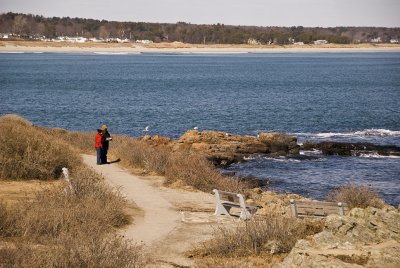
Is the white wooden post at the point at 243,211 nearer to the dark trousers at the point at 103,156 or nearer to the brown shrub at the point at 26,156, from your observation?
the brown shrub at the point at 26,156

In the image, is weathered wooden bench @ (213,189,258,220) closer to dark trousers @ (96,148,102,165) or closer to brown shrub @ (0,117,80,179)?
brown shrub @ (0,117,80,179)

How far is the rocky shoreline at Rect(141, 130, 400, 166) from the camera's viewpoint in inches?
1443

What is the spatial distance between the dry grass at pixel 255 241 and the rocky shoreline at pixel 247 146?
68.7 ft

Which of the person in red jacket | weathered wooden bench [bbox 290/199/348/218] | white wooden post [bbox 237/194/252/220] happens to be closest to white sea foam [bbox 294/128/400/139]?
the person in red jacket

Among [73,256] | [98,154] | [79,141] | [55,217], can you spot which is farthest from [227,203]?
[79,141]

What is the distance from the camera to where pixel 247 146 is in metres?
39.2

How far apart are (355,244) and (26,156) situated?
11906mm

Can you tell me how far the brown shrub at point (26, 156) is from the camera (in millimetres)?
20953

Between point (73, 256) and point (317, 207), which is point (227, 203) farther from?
point (73, 256)

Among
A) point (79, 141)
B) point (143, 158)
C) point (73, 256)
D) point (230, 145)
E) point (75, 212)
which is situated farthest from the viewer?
point (230, 145)

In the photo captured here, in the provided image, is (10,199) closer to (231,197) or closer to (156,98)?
(231,197)

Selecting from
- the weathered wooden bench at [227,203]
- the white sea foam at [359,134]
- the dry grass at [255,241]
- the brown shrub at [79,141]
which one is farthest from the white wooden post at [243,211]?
the white sea foam at [359,134]

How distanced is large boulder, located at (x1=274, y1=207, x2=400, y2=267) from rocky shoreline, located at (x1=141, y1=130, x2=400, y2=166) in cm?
2137

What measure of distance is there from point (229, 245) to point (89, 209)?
3414mm
